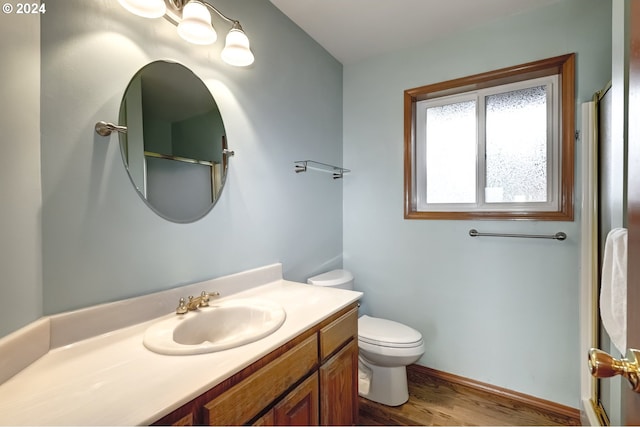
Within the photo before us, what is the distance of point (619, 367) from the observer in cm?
47

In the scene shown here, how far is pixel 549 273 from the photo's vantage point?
168 centimetres

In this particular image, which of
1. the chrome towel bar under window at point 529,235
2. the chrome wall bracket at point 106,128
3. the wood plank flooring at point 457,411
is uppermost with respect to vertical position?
the chrome wall bracket at point 106,128

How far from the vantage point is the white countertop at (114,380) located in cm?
58

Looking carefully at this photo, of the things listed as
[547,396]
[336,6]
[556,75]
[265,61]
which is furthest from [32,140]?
[547,396]

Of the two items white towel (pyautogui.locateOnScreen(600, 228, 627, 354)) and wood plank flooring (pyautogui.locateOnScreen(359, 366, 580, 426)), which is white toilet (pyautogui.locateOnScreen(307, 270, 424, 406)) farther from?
white towel (pyautogui.locateOnScreen(600, 228, 627, 354))

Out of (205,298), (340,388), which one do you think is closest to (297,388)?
(340,388)

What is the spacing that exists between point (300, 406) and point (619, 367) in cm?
92

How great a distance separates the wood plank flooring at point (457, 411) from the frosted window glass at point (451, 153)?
1302 mm

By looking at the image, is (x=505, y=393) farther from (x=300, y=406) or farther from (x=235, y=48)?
(x=235, y=48)

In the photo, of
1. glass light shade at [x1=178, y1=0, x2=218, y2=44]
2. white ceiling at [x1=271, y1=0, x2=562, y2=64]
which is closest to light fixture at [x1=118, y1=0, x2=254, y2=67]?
glass light shade at [x1=178, y1=0, x2=218, y2=44]

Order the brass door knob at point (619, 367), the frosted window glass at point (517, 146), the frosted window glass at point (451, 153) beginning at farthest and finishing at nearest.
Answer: the frosted window glass at point (451, 153) → the frosted window glass at point (517, 146) → the brass door knob at point (619, 367)

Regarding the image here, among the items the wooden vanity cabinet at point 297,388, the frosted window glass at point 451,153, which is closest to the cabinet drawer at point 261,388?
the wooden vanity cabinet at point 297,388

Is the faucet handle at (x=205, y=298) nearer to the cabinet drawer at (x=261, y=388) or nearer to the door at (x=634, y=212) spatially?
the cabinet drawer at (x=261, y=388)

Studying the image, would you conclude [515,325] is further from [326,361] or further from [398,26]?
[398,26]
